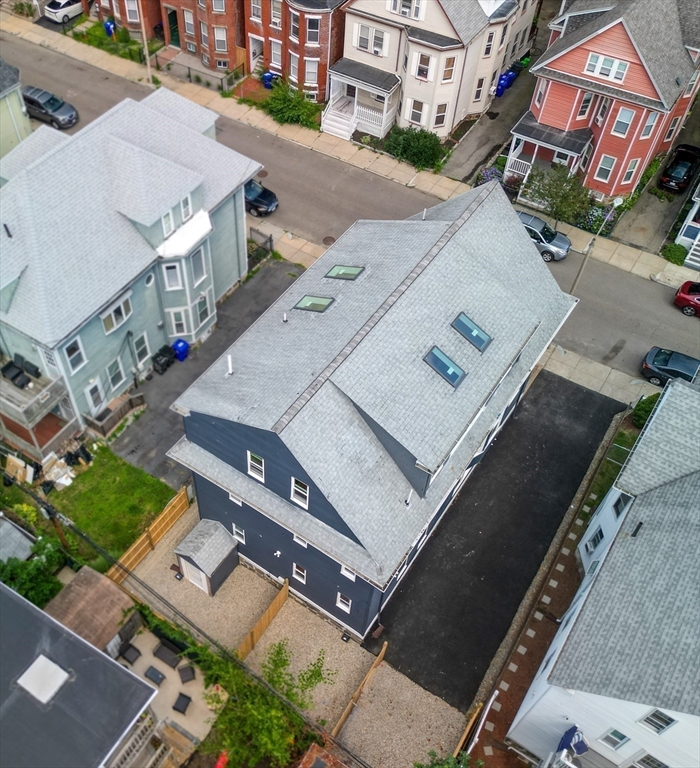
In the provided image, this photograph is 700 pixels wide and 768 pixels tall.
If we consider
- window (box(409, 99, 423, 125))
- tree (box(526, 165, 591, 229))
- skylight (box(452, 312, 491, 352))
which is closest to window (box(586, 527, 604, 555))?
skylight (box(452, 312, 491, 352))

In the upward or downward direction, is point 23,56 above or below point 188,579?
above

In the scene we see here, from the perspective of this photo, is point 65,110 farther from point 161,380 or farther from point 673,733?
point 673,733

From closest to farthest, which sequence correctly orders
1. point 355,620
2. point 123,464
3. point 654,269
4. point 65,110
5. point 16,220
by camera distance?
point 355,620, point 16,220, point 123,464, point 654,269, point 65,110

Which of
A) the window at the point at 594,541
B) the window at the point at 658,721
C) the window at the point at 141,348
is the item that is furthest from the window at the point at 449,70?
the window at the point at 658,721

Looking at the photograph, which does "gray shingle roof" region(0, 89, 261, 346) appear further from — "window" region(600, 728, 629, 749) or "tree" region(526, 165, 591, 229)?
"window" region(600, 728, 629, 749)

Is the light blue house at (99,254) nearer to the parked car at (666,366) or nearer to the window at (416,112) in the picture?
the window at (416,112)

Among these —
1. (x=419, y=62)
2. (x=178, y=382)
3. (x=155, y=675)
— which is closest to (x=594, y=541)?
(x=155, y=675)

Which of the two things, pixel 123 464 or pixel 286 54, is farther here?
pixel 286 54

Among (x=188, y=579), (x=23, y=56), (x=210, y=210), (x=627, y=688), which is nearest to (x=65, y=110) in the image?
(x=23, y=56)
